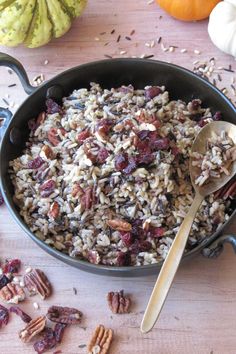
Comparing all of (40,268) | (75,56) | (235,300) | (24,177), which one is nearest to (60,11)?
(75,56)

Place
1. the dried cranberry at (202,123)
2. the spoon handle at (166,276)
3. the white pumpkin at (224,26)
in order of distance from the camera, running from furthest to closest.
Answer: the white pumpkin at (224,26) → the dried cranberry at (202,123) → the spoon handle at (166,276)

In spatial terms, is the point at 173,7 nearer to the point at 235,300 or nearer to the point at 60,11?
the point at 60,11

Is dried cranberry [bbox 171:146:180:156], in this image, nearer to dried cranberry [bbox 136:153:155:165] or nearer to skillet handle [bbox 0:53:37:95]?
dried cranberry [bbox 136:153:155:165]

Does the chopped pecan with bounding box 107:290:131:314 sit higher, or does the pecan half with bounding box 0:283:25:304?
the pecan half with bounding box 0:283:25:304

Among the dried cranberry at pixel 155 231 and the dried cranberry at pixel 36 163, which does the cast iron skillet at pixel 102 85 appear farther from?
the dried cranberry at pixel 155 231

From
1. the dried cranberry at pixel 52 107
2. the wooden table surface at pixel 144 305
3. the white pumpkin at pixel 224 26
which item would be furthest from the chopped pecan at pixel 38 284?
the white pumpkin at pixel 224 26

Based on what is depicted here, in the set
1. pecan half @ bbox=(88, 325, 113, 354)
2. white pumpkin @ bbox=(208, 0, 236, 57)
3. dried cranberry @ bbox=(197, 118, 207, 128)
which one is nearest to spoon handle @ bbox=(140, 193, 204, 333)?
pecan half @ bbox=(88, 325, 113, 354)
